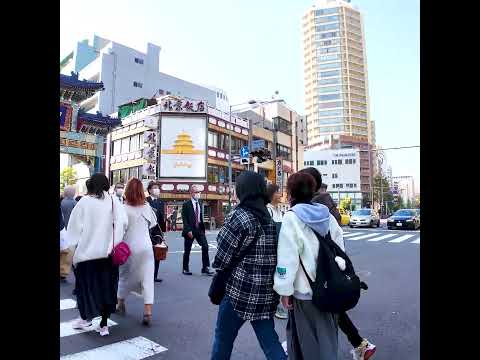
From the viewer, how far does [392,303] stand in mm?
5578

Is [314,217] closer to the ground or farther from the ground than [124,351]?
farther from the ground

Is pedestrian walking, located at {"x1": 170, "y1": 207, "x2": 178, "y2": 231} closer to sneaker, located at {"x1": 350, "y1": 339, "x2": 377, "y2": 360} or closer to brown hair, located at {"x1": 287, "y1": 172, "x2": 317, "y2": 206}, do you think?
sneaker, located at {"x1": 350, "y1": 339, "x2": 377, "y2": 360}

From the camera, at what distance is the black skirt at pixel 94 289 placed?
153 inches

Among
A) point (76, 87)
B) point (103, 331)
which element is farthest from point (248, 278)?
point (76, 87)

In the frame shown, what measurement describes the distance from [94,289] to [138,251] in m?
0.67

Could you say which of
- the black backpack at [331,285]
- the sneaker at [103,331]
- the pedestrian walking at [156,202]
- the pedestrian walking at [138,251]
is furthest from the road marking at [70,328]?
the black backpack at [331,285]

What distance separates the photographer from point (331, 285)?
238 cm

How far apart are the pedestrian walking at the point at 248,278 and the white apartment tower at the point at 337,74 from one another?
386 feet

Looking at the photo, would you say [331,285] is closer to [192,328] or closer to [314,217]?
[314,217]

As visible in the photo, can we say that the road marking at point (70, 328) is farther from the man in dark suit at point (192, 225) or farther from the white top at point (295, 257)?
the man in dark suit at point (192, 225)
